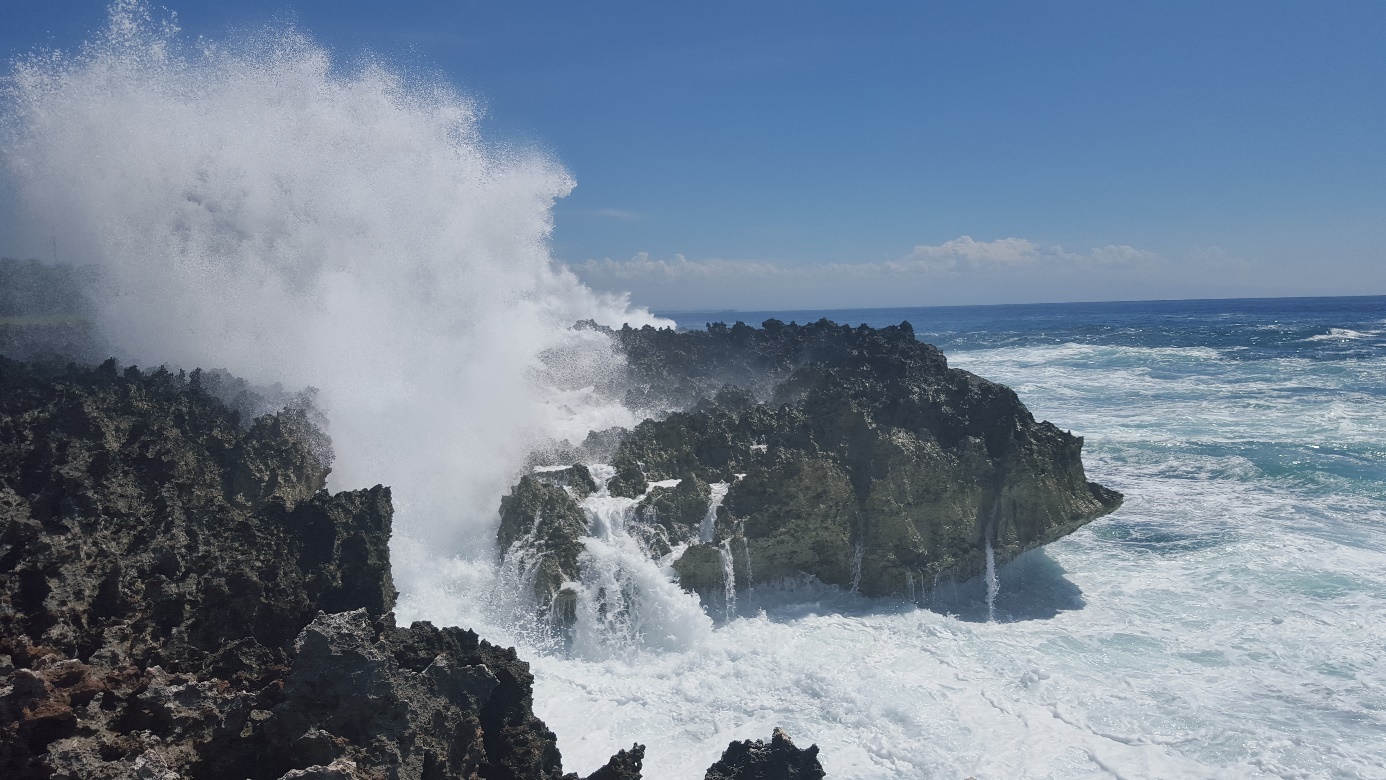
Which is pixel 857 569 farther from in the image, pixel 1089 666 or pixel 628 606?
pixel 628 606

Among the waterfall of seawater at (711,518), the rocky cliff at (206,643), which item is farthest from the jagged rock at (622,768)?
the waterfall of seawater at (711,518)

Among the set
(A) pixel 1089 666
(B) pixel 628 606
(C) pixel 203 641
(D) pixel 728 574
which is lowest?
(A) pixel 1089 666

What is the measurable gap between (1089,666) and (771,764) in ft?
18.5

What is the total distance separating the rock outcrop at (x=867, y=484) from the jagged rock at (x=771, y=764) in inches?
200

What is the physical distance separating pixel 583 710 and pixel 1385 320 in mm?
79347

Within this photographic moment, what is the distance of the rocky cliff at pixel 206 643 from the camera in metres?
4.73

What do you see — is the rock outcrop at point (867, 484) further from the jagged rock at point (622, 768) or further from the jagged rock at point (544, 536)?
the jagged rock at point (622, 768)

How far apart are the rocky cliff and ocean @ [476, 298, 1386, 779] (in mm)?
A: 2309

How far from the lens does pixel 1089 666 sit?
9.62m

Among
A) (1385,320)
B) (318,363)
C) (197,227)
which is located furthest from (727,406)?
(1385,320)

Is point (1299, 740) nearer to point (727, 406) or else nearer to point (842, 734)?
point (842, 734)

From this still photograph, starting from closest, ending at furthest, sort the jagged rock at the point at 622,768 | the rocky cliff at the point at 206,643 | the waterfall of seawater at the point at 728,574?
1. the rocky cliff at the point at 206,643
2. the jagged rock at the point at 622,768
3. the waterfall of seawater at the point at 728,574

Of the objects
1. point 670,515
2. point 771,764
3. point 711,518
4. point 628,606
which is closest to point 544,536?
point 628,606

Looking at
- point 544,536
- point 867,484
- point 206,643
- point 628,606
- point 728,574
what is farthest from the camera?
point 867,484
